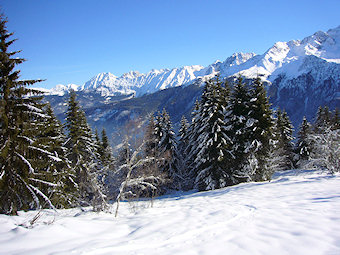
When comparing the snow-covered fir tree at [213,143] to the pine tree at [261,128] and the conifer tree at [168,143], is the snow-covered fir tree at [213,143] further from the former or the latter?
the conifer tree at [168,143]

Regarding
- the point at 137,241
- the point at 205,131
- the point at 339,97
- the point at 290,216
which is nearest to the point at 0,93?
the point at 137,241

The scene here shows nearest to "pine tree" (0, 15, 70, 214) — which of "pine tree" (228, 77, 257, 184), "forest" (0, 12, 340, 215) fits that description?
"forest" (0, 12, 340, 215)

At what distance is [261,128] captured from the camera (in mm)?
19375

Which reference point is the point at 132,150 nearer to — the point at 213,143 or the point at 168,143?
the point at 213,143

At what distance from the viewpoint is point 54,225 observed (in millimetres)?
5449

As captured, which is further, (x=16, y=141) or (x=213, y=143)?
(x=213, y=143)

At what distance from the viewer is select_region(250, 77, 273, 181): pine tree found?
19250mm

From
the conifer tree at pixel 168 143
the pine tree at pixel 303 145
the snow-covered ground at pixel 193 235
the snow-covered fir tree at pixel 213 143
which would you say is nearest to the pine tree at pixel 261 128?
the snow-covered fir tree at pixel 213 143

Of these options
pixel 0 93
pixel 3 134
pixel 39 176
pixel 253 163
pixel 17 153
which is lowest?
pixel 253 163

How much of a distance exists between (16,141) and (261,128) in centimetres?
1871

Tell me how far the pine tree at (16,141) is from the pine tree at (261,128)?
1690cm

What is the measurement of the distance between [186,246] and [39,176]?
8.88 m

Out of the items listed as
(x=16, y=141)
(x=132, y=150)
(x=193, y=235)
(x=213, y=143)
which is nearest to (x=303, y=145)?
(x=213, y=143)

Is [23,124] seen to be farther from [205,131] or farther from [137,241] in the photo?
[205,131]
